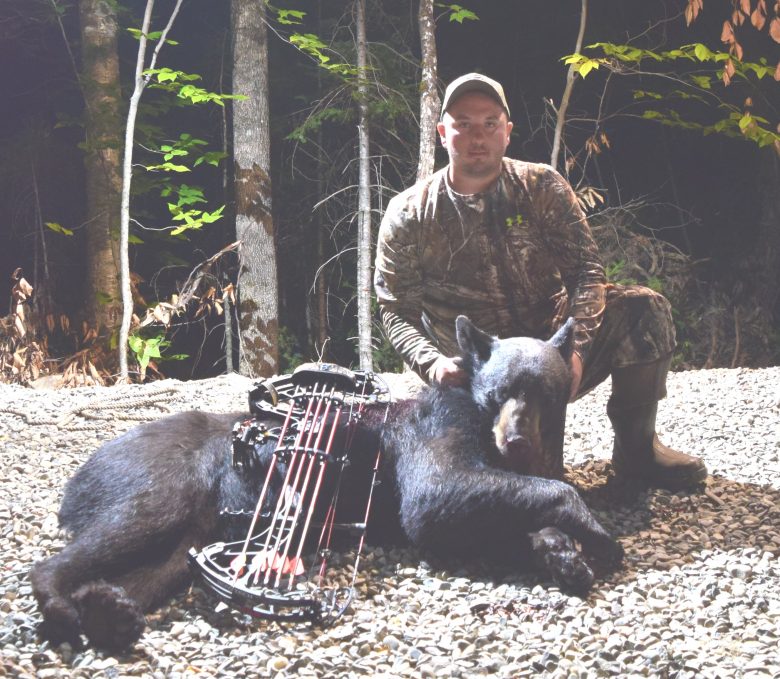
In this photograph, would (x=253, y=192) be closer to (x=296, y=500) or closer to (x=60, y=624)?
(x=296, y=500)

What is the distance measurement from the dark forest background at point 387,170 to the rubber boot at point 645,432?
4.77 m

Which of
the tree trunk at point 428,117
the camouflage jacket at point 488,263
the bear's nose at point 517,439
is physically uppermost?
the tree trunk at point 428,117

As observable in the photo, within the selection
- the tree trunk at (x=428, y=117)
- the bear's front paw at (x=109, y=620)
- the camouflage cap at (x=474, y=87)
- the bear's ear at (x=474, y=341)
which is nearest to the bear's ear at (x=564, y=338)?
the bear's ear at (x=474, y=341)

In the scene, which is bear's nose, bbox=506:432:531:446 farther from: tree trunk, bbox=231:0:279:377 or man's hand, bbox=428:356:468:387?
tree trunk, bbox=231:0:279:377

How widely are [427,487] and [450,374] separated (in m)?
0.49

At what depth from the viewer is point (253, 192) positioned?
7508 millimetres

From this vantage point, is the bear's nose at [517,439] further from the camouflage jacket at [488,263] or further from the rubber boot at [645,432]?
the rubber boot at [645,432]

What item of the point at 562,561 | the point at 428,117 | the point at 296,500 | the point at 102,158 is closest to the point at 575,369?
the point at 562,561

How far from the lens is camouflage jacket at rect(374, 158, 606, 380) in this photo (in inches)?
137

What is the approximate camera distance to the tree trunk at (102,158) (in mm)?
7945

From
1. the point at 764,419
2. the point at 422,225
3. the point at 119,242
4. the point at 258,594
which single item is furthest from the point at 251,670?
the point at 119,242

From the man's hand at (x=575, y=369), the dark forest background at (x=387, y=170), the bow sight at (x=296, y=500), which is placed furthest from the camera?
the dark forest background at (x=387, y=170)

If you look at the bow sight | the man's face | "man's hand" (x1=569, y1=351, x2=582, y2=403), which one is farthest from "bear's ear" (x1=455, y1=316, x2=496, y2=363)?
the man's face

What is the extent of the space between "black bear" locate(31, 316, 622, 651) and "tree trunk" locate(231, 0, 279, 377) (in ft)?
14.5
